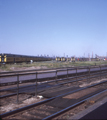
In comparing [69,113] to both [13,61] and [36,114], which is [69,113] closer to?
[36,114]

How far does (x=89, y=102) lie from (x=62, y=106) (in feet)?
5.09

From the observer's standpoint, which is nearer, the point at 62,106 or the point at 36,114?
the point at 36,114

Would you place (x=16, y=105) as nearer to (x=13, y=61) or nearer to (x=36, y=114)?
(x=36, y=114)

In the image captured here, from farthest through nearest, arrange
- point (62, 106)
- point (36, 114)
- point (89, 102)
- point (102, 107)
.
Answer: point (89, 102) → point (62, 106) → point (102, 107) → point (36, 114)

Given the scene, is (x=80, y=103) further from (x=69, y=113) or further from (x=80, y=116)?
(x=80, y=116)

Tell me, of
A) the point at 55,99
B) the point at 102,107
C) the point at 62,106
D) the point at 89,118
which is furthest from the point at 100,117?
the point at 55,99

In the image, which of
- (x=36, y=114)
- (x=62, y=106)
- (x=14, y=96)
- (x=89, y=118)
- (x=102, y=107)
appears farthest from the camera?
(x=14, y=96)

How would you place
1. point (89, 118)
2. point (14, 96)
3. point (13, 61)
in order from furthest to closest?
→ point (13, 61) < point (14, 96) < point (89, 118)

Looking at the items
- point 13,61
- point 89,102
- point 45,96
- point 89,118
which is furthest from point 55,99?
point 13,61

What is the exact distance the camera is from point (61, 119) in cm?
540

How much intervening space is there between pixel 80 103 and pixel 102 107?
1.16 meters

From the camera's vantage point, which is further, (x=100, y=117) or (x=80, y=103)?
(x=80, y=103)

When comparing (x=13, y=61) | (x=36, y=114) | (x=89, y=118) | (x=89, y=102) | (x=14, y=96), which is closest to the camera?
(x=89, y=118)

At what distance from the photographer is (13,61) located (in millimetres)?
45781
